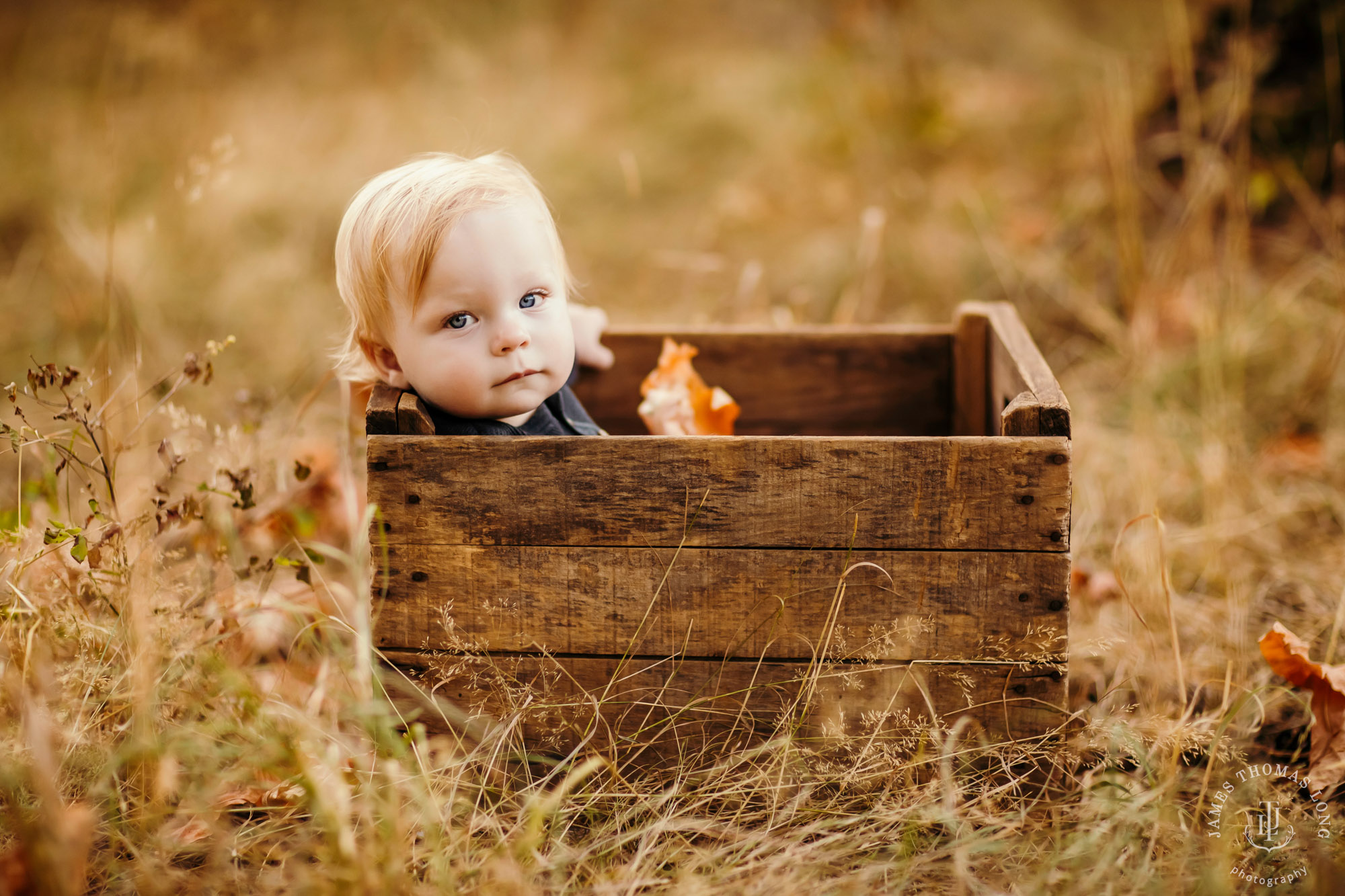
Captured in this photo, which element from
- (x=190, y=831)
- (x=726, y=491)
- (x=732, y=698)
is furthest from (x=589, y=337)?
(x=190, y=831)

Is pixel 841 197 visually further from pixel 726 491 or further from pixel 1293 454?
pixel 726 491

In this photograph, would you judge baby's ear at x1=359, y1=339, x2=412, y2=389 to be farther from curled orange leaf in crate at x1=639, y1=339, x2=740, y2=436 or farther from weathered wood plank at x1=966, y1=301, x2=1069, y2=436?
weathered wood plank at x1=966, y1=301, x2=1069, y2=436

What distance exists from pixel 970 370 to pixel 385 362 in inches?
43.3

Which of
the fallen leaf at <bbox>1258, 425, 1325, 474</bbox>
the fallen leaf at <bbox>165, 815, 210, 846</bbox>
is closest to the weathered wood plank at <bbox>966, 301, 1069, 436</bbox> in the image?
the fallen leaf at <bbox>1258, 425, 1325, 474</bbox>

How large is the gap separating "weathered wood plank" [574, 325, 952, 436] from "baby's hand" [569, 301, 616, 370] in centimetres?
6

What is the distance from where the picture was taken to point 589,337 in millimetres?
1800

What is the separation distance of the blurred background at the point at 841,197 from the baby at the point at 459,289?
0.27 m

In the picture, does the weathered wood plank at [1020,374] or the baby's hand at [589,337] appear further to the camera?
the baby's hand at [589,337]

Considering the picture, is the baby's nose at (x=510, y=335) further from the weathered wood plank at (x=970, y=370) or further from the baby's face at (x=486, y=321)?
the weathered wood plank at (x=970, y=370)

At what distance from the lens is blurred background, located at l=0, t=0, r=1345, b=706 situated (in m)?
2.23

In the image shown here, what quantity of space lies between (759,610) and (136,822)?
2.85 ft

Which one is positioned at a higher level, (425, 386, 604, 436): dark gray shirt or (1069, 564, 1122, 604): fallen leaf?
(425, 386, 604, 436): dark gray shirt

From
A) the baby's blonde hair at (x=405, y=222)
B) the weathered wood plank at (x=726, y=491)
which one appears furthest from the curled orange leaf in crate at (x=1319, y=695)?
the baby's blonde hair at (x=405, y=222)

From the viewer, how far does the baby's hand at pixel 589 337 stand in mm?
1783
